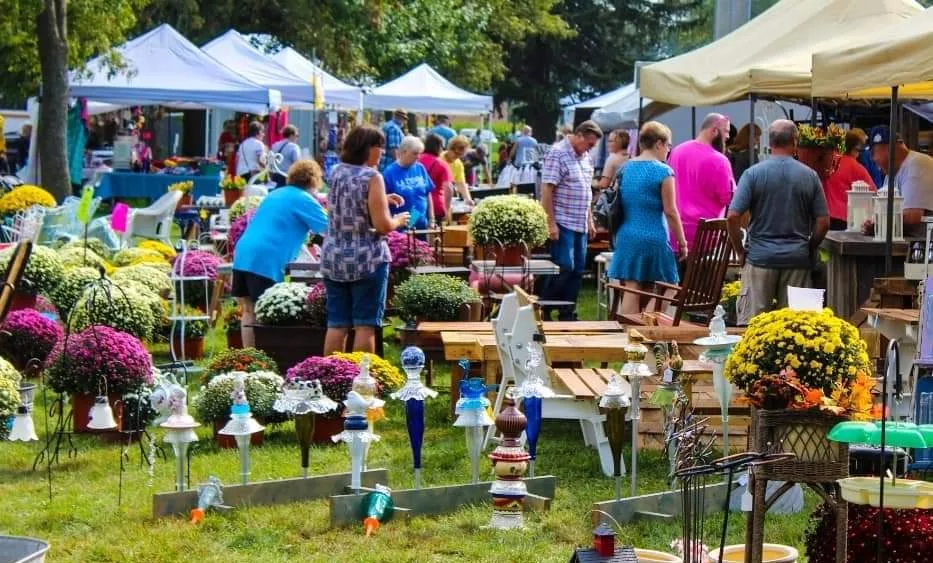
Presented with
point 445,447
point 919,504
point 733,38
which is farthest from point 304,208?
point 919,504

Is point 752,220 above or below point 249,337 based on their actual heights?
above

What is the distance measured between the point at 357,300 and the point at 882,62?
345 centimetres

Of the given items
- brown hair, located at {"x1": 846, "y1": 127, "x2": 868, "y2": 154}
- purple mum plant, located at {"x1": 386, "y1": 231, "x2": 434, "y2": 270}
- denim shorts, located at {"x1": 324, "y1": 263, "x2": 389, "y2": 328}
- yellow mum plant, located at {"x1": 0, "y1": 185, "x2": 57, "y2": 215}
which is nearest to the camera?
denim shorts, located at {"x1": 324, "y1": 263, "x2": 389, "y2": 328}

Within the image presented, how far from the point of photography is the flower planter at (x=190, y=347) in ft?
38.7

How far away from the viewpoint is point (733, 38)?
46.7 ft

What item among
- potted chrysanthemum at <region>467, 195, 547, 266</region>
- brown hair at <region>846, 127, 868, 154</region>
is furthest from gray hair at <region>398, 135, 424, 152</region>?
brown hair at <region>846, 127, 868, 154</region>

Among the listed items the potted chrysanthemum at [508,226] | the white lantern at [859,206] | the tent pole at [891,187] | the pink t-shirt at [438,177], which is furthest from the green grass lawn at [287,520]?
the pink t-shirt at [438,177]

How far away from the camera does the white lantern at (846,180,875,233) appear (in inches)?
405

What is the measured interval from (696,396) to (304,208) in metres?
→ 3.60

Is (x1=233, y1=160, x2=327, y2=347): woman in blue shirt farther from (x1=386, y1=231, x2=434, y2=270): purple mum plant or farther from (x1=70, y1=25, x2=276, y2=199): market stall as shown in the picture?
(x1=70, y1=25, x2=276, y2=199): market stall

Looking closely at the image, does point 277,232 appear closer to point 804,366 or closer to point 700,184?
point 700,184

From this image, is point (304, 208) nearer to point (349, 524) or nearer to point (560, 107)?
point (349, 524)

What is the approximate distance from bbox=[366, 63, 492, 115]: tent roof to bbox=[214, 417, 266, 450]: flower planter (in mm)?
19684

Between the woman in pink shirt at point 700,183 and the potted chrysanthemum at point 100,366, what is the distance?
5250 millimetres
